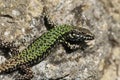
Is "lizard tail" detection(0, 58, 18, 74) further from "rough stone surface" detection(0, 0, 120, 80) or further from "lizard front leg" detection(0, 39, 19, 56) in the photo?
"lizard front leg" detection(0, 39, 19, 56)

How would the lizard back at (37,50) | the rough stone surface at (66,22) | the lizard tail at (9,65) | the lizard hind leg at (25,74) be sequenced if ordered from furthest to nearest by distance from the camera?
the rough stone surface at (66,22) < the lizard hind leg at (25,74) < the lizard back at (37,50) < the lizard tail at (9,65)

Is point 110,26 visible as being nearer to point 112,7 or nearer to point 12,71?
point 112,7

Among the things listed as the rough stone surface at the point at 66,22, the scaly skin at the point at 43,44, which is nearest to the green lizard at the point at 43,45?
the scaly skin at the point at 43,44

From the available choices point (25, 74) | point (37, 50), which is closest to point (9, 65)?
point (25, 74)

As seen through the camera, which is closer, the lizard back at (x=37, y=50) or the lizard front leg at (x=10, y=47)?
the lizard back at (x=37, y=50)

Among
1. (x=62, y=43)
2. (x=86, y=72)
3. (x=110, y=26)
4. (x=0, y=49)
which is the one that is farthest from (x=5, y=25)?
(x=110, y=26)

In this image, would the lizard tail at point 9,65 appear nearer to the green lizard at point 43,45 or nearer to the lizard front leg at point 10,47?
the green lizard at point 43,45

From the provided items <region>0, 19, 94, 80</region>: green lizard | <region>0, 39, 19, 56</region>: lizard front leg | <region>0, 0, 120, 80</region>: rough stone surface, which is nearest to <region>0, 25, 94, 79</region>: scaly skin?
<region>0, 19, 94, 80</region>: green lizard

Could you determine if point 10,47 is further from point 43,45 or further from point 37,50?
point 43,45
